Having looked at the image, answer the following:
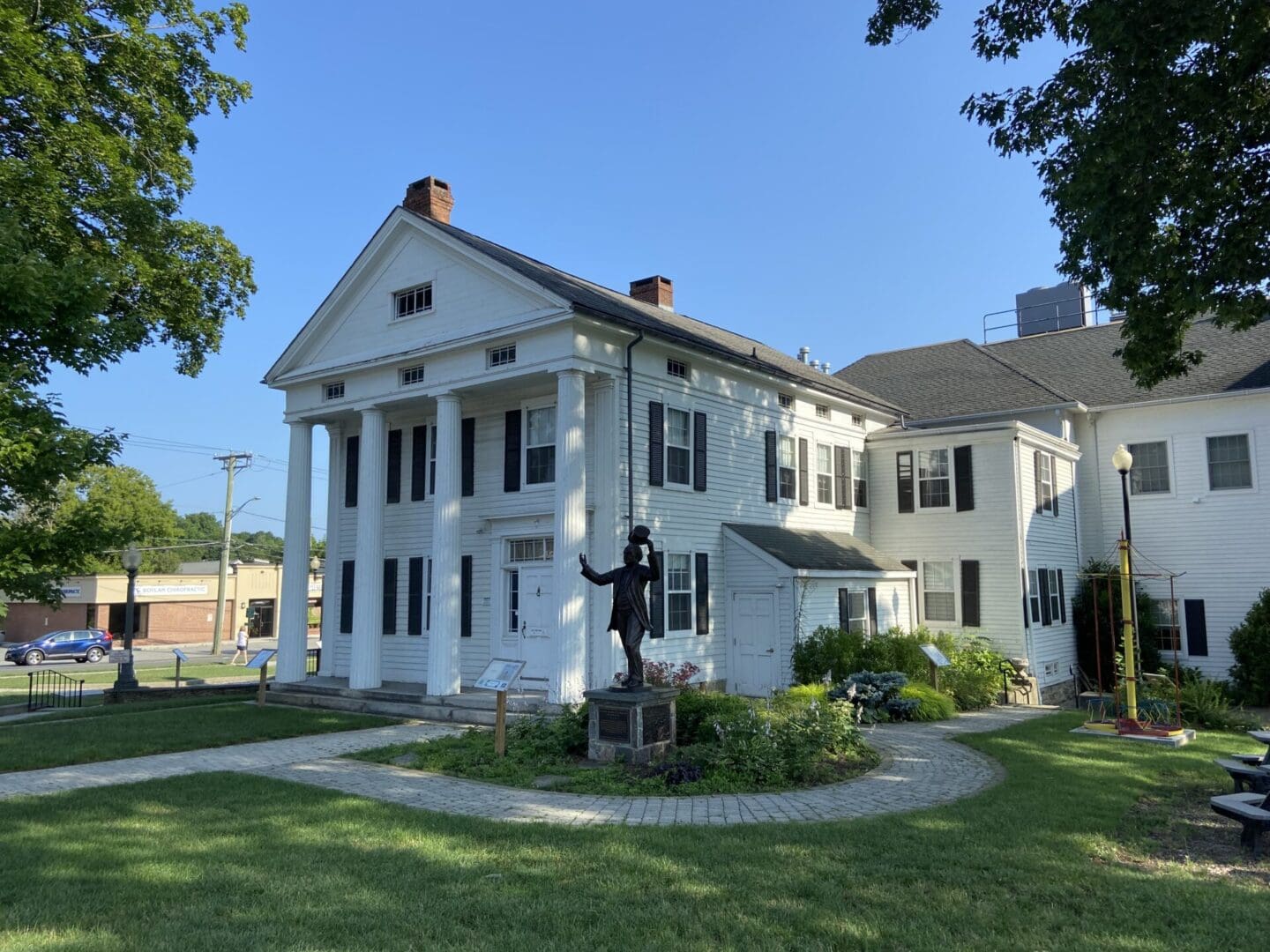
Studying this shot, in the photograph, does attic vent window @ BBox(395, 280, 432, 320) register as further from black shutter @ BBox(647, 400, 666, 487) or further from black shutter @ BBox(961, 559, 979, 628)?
black shutter @ BBox(961, 559, 979, 628)

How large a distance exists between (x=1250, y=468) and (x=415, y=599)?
20.9 metres

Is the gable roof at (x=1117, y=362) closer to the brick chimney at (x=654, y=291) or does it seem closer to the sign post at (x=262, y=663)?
the brick chimney at (x=654, y=291)

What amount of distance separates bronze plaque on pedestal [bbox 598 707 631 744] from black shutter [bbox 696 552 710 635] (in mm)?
6770

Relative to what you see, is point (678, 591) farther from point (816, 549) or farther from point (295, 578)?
point (295, 578)

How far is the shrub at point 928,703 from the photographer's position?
15.2 m

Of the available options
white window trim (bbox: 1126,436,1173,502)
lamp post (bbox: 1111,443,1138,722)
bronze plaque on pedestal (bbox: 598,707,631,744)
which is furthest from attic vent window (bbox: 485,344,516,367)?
white window trim (bbox: 1126,436,1173,502)

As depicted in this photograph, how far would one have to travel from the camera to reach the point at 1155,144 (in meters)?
10.3

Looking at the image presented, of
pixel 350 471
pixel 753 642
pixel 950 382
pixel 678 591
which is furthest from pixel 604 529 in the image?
pixel 950 382

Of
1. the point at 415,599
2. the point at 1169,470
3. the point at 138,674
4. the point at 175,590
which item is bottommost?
the point at 138,674

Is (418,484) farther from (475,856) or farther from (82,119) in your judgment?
(475,856)

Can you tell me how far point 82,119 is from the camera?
50.9ft

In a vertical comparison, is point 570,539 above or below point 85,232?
below

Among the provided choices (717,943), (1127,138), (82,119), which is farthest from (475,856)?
(82,119)

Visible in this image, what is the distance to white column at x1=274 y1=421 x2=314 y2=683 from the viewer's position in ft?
63.0
